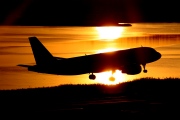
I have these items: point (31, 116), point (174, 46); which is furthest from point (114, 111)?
point (174, 46)

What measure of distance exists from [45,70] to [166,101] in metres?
35.4

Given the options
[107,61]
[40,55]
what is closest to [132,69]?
[107,61]

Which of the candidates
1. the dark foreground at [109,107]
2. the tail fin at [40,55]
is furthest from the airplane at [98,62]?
the dark foreground at [109,107]

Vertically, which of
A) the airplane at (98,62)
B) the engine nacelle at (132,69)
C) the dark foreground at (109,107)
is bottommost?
the dark foreground at (109,107)

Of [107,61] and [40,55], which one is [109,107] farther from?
[40,55]

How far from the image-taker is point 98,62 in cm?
6425

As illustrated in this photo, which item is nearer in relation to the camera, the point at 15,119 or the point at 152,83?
the point at 15,119

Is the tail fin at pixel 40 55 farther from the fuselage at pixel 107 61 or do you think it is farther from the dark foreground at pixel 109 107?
the dark foreground at pixel 109 107

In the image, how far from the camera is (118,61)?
202ft

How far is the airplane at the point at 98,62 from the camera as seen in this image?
2400 inches

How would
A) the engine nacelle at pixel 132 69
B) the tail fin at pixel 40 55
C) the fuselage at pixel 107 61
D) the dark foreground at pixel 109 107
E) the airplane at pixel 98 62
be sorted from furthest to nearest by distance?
1. the tail fin at pixel 40 55
2. the fuselage at pixel 107 61
3. the airplane at pixel 98 62
4. the engine nacelle at pixel 132 69
5. the dark foreground at pixel 109 107

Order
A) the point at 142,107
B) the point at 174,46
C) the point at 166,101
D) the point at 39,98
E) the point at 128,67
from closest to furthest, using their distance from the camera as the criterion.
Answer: the point at 142,107
the point at 166,101
the point at 39,98
the point at 128,67
the point at 174,46

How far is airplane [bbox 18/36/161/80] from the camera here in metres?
61.0

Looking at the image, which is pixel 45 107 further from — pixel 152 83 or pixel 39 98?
pixel 152 83
